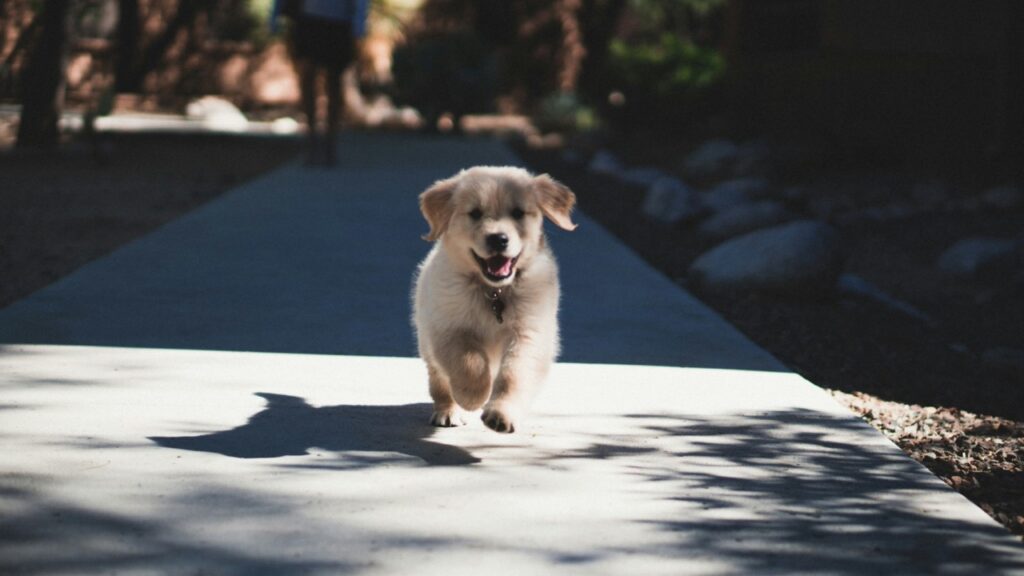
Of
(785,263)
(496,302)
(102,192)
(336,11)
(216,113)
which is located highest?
(216,113)

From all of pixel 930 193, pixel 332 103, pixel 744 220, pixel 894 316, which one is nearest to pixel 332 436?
pixel 894 316

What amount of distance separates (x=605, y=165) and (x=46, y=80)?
7.24 metres

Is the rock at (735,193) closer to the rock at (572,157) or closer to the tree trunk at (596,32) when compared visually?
the rock at (572,157)

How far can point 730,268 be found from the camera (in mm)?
9266

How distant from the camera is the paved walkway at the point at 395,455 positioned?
3922 millimetres

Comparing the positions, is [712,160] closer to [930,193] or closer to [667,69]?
[930,193]

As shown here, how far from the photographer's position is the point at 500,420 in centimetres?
491

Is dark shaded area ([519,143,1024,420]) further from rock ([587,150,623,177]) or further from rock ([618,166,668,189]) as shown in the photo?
rock ([587,150,623,177])

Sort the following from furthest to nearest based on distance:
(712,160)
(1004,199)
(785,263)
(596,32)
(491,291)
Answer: (596,32), (712,160), (1004,199), (785,263), (491,291)

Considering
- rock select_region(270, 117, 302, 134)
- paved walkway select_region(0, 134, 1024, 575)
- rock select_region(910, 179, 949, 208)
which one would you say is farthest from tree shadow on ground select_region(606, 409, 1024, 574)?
rock select_region(270, 117, 302, 134)

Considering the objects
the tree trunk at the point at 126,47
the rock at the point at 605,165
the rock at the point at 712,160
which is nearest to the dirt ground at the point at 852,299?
the rock at the point at 605,165

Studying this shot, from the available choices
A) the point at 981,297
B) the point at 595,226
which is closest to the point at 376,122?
the point at 595,226

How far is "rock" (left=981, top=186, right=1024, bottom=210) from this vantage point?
45.1 feet

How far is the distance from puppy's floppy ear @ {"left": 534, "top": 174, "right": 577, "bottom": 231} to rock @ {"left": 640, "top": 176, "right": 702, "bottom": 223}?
25.0 feet
